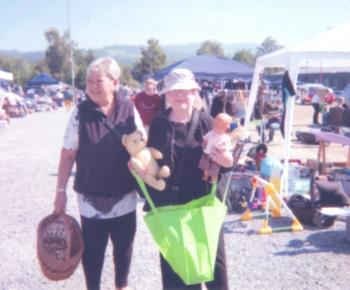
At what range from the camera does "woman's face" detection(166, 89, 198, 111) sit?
262 cm

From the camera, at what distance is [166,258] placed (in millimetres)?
2564

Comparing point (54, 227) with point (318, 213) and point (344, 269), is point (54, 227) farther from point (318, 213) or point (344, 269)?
point (318, 213)

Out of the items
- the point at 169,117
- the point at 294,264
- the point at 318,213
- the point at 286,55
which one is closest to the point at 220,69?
the point at 286,55

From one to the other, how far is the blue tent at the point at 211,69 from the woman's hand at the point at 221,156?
12394mm

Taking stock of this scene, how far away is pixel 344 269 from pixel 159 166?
2.56 m

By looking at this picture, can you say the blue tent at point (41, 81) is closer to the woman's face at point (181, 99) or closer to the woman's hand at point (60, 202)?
the woman's hand at point (60, 202)

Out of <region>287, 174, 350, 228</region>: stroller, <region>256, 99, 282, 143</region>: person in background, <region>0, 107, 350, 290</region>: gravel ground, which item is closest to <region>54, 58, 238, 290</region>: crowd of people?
<region>0, 107, 350, 290</region>: gravel ground

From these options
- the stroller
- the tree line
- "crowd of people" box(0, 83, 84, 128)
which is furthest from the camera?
the tree line

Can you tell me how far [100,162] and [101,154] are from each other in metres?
0.05

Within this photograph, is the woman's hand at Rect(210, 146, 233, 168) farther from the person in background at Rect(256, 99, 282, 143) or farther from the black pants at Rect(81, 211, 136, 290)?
the person in background at Rect(256, 99, 282, 143)

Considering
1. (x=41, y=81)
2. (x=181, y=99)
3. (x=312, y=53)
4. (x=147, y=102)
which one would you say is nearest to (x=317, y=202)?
(x=312, y=53)

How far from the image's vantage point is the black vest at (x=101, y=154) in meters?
2.72

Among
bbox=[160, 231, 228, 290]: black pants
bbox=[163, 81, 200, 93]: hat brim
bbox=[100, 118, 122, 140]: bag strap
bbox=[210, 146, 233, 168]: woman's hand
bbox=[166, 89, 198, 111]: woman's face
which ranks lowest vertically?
bbox=[160, 231, 228, 290]: black pants

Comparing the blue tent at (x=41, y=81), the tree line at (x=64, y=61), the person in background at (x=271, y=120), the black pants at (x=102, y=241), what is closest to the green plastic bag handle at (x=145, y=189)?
the black pants at (x=102, y=241)
